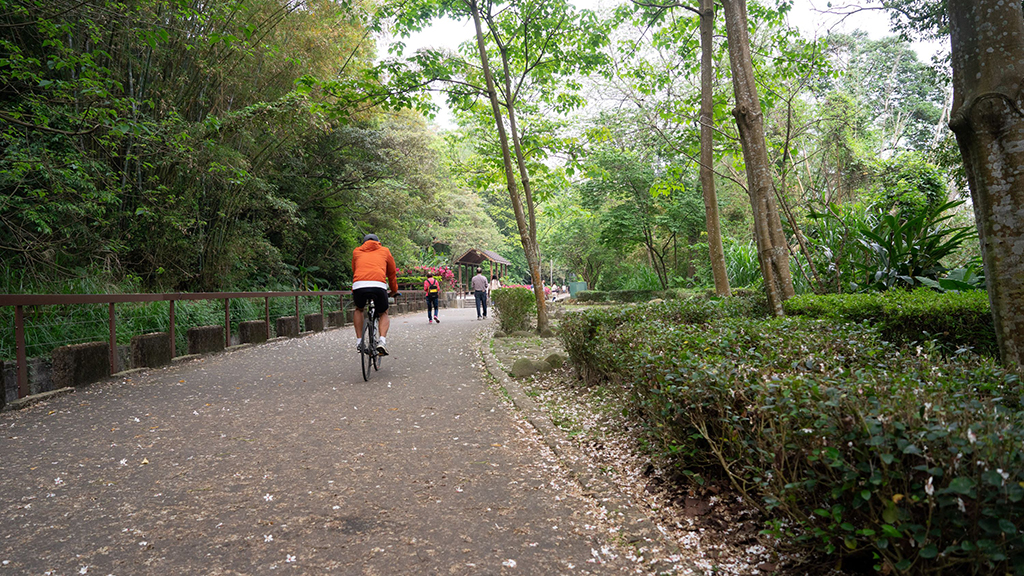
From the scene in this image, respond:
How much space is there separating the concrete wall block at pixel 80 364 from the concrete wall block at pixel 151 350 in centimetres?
56

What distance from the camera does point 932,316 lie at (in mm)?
3705

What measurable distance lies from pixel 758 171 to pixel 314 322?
1045 centimetres

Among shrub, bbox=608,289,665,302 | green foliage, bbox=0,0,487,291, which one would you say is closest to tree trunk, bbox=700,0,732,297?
green foliage, bbox=0,0,487,291

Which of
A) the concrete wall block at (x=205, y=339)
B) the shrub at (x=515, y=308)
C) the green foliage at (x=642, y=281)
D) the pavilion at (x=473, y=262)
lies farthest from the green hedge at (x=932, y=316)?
the pavilion at (x=473, y=262)

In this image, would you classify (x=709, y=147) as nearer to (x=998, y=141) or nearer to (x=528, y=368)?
(x=528, y=368)

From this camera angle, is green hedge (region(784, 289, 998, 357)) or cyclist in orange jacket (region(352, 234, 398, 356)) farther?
cyclist in orange jacket (region(352, 234, 398, 356))

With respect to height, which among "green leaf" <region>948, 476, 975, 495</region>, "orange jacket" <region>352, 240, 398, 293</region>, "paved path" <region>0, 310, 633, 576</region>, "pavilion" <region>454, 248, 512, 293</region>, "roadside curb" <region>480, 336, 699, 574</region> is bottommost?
"roadside curb" <region>480, 336, 699, 574</region>

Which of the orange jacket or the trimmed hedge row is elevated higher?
the orange jacket

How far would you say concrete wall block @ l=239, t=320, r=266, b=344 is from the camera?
30.9ft

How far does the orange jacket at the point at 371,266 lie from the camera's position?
6191 mm

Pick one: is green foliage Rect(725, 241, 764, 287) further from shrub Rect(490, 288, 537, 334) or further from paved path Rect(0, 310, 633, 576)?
paved path Rect(0, 310, 633, 576)

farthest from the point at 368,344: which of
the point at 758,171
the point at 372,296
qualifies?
the point at 758,171

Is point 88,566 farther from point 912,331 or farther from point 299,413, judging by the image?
point 912,331

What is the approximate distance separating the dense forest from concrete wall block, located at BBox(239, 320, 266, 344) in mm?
1680
